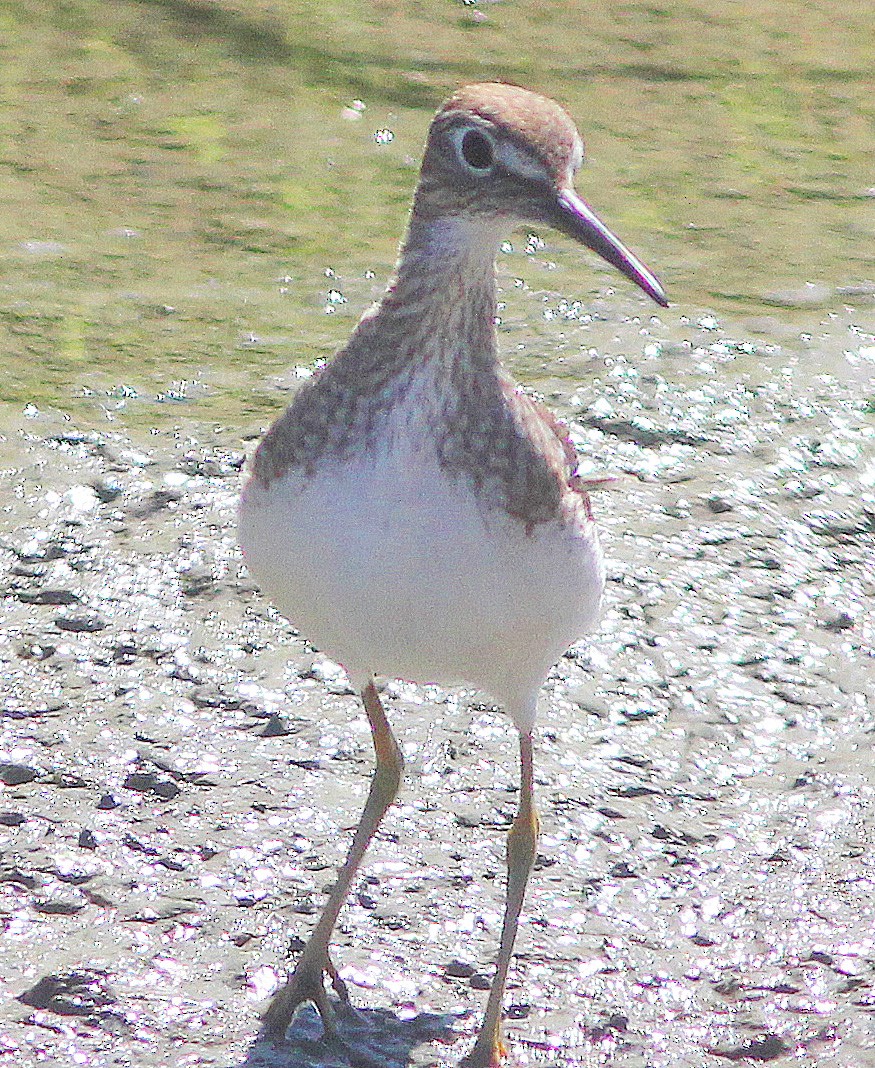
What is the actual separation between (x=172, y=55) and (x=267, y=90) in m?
0.67

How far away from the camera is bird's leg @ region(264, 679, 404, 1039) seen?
4094mm

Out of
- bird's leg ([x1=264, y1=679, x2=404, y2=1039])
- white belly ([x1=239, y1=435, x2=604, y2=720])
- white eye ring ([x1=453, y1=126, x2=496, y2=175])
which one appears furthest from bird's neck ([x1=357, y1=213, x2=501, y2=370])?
bird's leg ([x1=264, y1=679, x2=404, y2=1039])

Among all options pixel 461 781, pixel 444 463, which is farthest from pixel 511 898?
pixel 444 463

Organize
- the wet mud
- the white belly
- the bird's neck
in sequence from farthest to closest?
the wet mud, the bird's neck, the white belly

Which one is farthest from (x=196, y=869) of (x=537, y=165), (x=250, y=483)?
(x=537, y=165)

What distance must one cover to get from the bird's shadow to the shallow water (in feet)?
0.04

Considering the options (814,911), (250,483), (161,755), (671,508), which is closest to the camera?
(250,483)

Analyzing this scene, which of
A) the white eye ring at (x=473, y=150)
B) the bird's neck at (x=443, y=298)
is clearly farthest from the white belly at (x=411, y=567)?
the white eye ring at (x=473, y=150)

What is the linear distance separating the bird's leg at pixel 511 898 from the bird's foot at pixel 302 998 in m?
0.34

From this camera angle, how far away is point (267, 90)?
9180 millimetres

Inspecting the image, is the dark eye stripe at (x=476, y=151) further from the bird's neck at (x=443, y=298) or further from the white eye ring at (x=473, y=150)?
the bird's neck at (x=443, y=298)

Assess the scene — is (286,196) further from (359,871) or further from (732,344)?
(359,871)

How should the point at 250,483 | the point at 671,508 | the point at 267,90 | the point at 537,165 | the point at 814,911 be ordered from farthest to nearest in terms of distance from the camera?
the point at 267,90 → the point at 671,508 → the point at 814,911 → the point at 250,483 → the point at 537,165

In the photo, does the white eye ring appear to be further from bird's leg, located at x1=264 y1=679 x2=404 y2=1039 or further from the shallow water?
the shallow water
